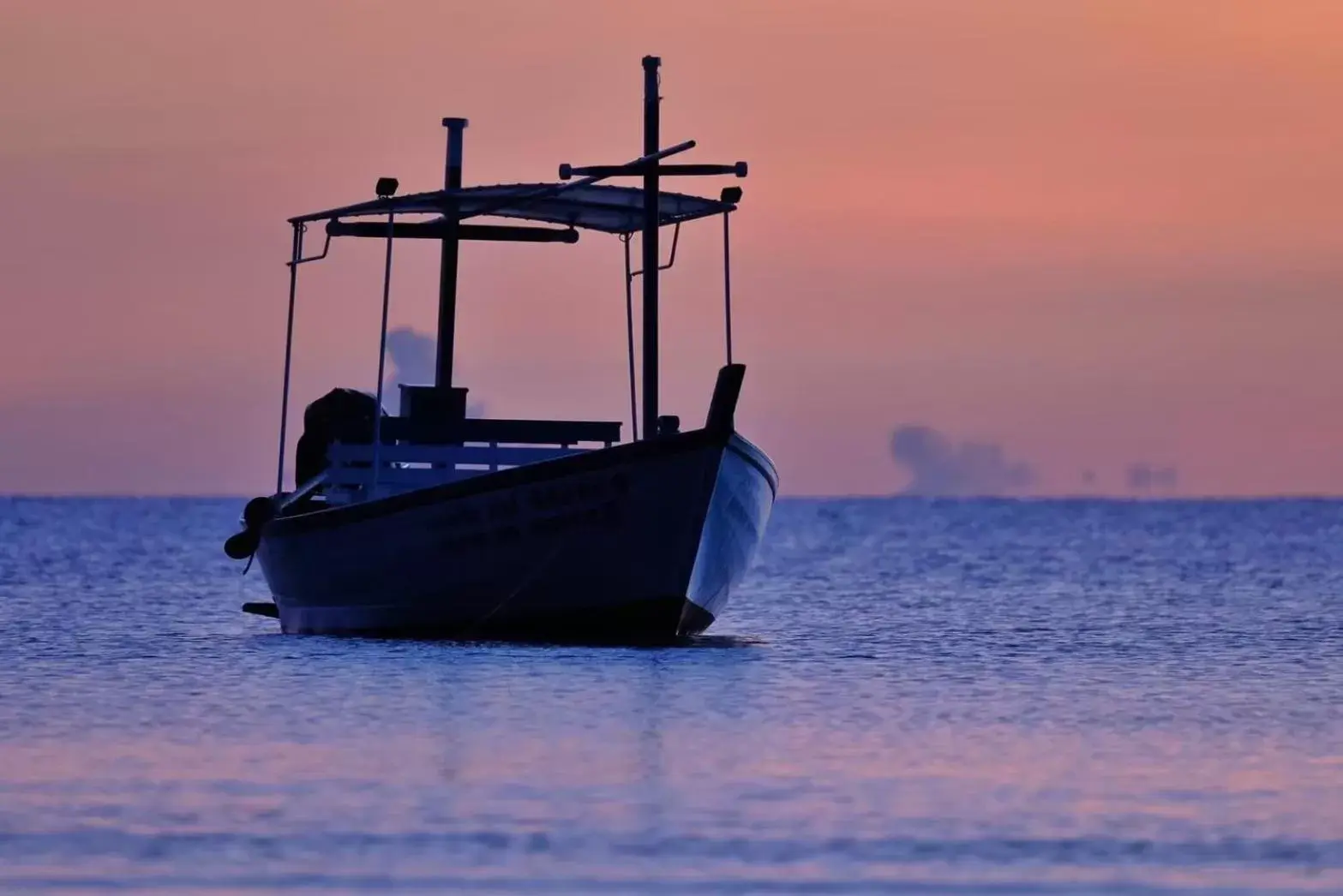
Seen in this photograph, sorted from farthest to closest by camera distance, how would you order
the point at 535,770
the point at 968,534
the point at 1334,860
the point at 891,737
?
the point at 968,534, the point at 891,737, the point at 535,770, the point at 1334,860

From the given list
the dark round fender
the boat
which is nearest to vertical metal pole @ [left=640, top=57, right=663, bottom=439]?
the boat

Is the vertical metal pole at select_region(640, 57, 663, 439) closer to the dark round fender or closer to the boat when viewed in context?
the boat

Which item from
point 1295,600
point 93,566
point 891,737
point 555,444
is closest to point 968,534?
point 93,566

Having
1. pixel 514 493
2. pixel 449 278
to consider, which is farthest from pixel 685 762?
pixel 449 278

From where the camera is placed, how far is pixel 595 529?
2161 centimetres

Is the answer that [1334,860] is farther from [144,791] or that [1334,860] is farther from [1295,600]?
[1295,600]

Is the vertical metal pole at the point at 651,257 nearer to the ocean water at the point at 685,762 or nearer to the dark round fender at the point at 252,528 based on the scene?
the ocean water at the point at 685,762

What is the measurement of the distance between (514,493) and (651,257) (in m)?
3.15

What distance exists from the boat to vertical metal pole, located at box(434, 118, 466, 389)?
0.08 feet

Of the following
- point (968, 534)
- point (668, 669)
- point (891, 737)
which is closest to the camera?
point (891, 737)

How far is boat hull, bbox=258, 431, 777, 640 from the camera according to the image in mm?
21422

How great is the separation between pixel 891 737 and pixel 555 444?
8.96 meters

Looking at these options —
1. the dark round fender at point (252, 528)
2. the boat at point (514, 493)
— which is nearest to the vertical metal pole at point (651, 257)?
the boat at point (514, 493)

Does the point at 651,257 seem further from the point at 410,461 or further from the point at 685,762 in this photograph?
the point at 685,762
